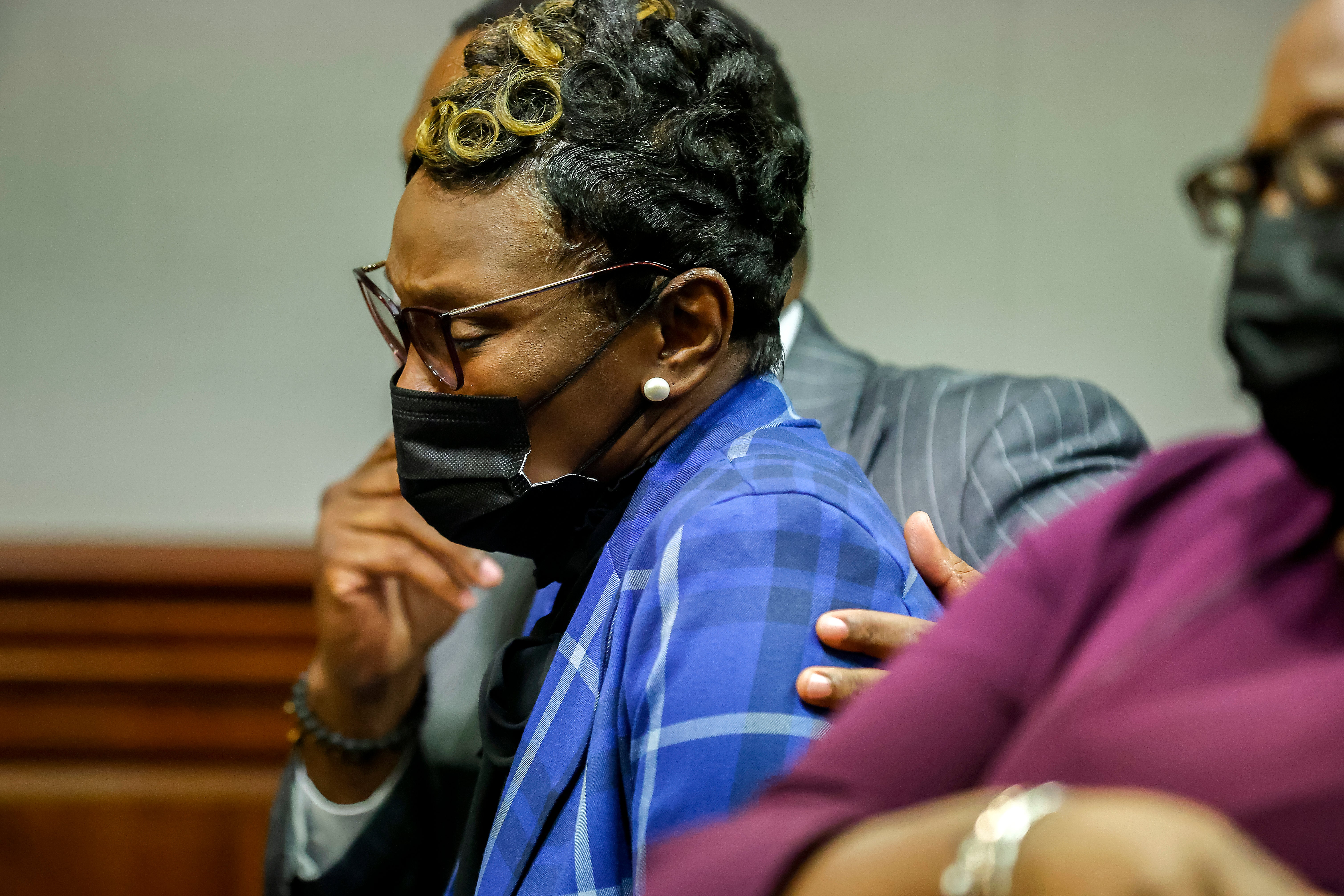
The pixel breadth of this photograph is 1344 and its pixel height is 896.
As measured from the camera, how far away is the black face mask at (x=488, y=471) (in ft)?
3.07

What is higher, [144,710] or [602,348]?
[602,348]

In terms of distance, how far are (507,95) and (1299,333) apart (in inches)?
25.5

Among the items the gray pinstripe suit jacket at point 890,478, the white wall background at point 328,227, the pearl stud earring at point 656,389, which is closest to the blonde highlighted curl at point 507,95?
the pearl stud earring at point 656,389

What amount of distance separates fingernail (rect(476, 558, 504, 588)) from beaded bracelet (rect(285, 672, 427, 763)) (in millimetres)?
212

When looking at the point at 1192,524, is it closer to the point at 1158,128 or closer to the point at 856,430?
the point at 856,430

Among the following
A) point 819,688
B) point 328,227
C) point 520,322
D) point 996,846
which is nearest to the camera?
point 996,846

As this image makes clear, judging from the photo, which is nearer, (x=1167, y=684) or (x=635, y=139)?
(x=1167, y=684)

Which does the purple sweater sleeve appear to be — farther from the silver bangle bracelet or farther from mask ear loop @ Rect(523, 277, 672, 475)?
mask ear loop @ Rect(523, 277, 672, 475)

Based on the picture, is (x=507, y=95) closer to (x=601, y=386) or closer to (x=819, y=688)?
(x=601, y=386)

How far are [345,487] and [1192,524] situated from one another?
1192mm

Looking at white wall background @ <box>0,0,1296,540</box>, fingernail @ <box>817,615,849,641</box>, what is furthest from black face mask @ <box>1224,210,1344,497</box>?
white wall background @ <box>0,0,1296,540</box>

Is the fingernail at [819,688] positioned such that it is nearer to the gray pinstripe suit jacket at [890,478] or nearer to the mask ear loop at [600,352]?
the mask ear loop at [600,352]

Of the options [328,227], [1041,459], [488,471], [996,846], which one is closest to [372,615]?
[488,471]

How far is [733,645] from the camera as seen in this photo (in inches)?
29.2
